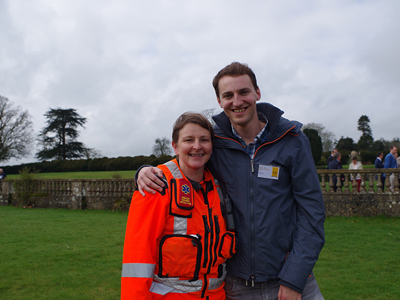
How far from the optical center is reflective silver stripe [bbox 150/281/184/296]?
2246mm

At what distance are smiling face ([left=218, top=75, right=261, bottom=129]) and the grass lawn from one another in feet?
12.0

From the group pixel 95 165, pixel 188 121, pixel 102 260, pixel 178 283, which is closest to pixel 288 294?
pixel 178 283

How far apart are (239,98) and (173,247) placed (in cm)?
123

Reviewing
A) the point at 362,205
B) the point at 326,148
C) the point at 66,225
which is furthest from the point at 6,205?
the point at 326,148

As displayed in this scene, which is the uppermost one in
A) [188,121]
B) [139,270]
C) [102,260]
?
[188,121]

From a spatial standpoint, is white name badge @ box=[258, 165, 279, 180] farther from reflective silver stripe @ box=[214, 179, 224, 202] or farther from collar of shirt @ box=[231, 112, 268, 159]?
reflective silver stripe @ box=[214, 179, 224, 202]

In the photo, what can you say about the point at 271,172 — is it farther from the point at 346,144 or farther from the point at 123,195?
the point at 346,144

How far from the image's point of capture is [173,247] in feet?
7.40

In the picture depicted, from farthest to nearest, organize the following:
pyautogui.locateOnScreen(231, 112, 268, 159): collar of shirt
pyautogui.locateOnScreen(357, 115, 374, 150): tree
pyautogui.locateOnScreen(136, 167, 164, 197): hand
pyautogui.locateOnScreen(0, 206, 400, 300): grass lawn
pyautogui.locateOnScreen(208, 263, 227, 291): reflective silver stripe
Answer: pyautogui.locateOnScreen(357, 115, 374, 150): tree → pyautogui.locateOnScreen(0, 206, 400, 300): grass lawn → pyautogui.locateOnScreen(231, 112, 268, 159): collar of shirt → pyautogui.locateOnScreen(208, 263, 227, 291): reflective silver stripe → pyautogui.locateOnScreen(136, 167, 164, 197): hand

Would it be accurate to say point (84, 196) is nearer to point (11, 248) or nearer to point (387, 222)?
point (11, 248)

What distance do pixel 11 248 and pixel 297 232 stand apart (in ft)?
25.6

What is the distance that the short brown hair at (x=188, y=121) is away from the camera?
257 cm

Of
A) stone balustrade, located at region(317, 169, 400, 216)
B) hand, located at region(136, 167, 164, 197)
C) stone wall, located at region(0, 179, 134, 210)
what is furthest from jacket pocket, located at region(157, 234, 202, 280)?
stone wall, located at region(0, 179, 134, 210)

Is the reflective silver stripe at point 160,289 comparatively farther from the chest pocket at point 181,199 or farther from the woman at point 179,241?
the chest pocket at point 181,199
